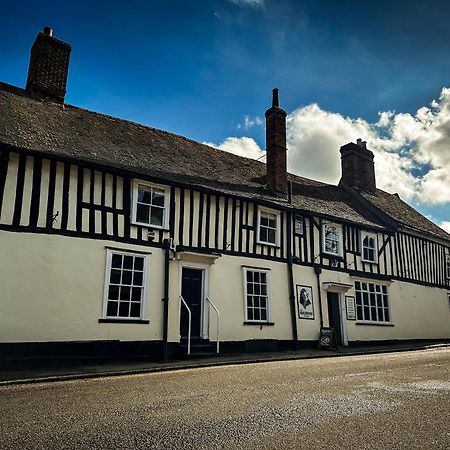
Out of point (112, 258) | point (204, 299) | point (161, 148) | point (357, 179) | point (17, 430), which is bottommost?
point (17, 430)

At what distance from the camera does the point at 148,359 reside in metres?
11.3

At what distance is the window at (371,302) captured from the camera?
17.0 m

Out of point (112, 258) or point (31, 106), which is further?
point (31, 106)

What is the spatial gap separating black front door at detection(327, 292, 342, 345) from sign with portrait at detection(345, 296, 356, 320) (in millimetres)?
359

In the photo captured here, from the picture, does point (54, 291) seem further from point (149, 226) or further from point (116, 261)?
point (149, 226)

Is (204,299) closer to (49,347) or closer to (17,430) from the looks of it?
(49,347)

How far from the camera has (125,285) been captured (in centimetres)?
1145

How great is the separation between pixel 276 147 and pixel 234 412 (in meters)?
13.3

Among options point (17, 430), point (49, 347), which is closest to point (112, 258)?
point (49, 347)

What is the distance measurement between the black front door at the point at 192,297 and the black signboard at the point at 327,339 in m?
4.66

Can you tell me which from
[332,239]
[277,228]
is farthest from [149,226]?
[332,239]

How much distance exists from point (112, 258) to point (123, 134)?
5.64 meters

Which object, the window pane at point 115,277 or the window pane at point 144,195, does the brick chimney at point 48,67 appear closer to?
the window pane at point 144,195

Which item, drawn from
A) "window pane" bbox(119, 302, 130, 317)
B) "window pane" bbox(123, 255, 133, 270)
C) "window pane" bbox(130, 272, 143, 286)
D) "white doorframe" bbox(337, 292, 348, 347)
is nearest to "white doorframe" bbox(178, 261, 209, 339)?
"window pane" bbox(130, 272, 143, 286)
